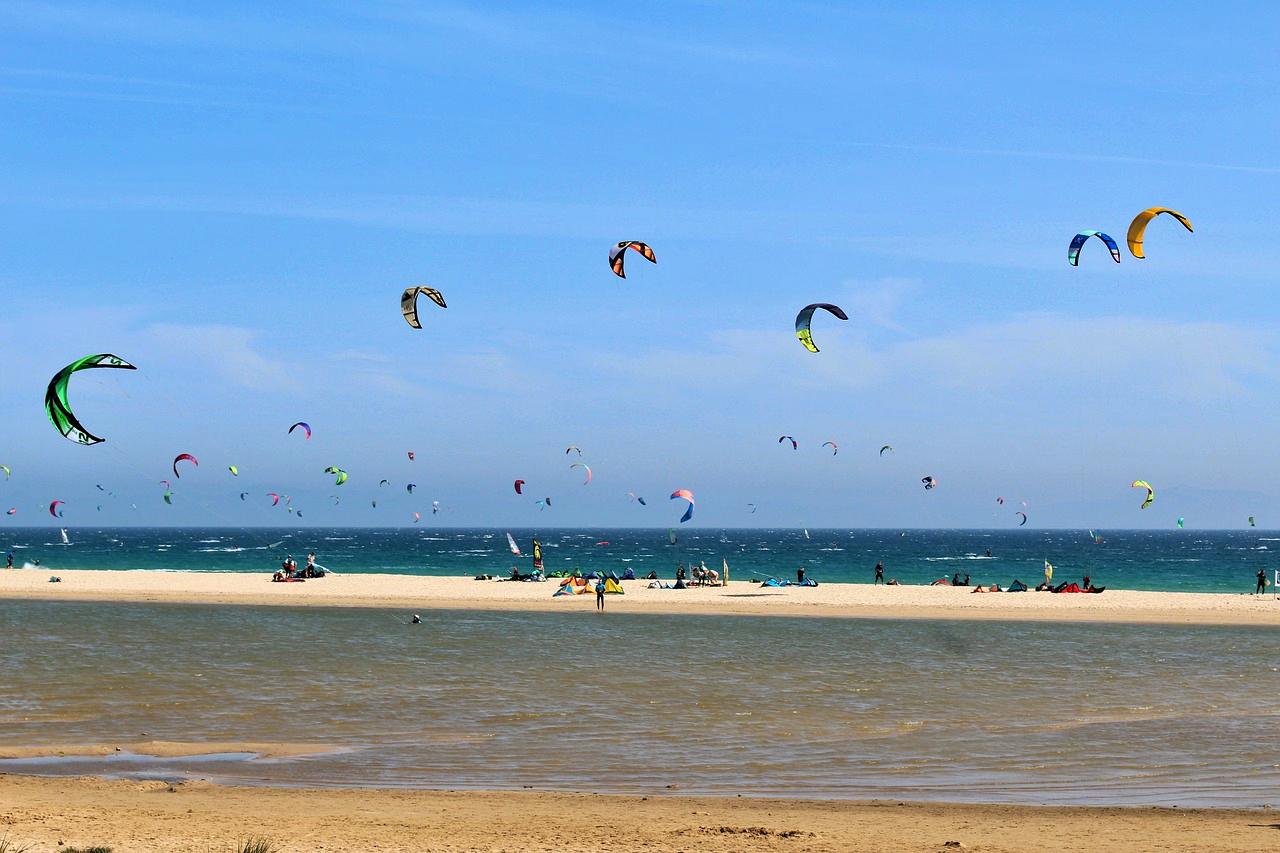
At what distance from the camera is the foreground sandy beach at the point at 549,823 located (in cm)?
1027

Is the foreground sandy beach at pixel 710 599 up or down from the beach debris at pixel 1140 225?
down

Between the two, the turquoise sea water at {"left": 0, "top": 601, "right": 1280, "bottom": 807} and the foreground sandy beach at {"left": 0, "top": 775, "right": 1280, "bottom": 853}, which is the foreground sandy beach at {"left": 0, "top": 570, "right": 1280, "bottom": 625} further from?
the foreground sandy beach at {"left": 0, "top": 775, "right": 1280, "bottom": 853}

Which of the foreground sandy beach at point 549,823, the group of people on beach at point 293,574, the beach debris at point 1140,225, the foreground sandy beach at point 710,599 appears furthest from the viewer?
the group of people on beach at point 293,574

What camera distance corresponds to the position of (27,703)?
62.5 ft

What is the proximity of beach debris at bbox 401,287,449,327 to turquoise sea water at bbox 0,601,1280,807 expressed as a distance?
7.55 m

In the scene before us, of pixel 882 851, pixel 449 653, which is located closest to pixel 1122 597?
pixel 449 653

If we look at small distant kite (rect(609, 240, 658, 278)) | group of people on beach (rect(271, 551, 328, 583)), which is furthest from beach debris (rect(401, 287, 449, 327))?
group of people on beach (rect(271, 551, 328, 583))

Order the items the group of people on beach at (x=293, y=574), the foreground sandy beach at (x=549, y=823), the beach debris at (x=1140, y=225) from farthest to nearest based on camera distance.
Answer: the group of people on beach at (x=293, y=574) → the beach debris at (x=1140, y=225) → the foreground sandy beach at (x=549, y=823)

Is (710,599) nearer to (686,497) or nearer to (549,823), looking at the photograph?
(686,497)

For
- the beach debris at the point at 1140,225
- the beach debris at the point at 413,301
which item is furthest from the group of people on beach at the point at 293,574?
the beach debris at the point at 1140,225

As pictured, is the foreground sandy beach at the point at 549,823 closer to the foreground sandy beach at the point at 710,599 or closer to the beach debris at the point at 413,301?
the beach debris at the point at 413,301

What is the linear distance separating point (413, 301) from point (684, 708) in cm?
1321

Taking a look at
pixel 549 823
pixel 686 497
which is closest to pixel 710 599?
pixel 686 497

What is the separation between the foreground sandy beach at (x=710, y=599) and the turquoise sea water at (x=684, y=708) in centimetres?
690
